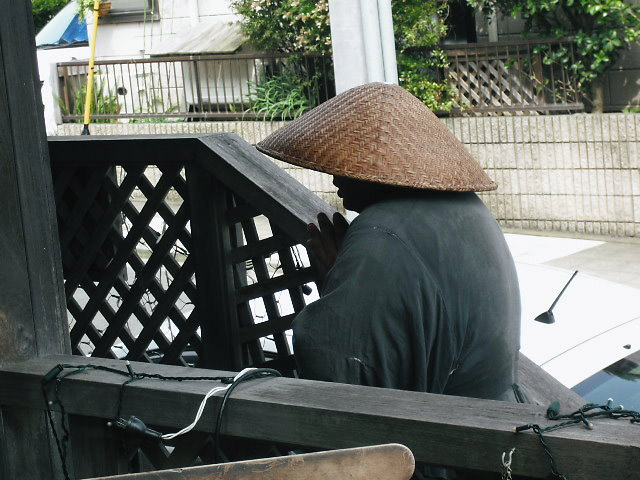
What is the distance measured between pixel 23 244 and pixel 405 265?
1032 millimetres

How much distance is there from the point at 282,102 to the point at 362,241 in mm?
10859

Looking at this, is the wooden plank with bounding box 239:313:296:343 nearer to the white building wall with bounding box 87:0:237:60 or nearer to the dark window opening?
the dark window opening

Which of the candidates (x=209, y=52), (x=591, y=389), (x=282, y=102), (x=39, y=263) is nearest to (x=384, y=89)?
(x=39, y=263)

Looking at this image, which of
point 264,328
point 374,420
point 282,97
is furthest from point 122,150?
point 282,97

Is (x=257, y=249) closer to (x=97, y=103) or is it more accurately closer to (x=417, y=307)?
(x=417, y=307)

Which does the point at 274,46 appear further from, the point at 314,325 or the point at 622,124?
the point at 314,325

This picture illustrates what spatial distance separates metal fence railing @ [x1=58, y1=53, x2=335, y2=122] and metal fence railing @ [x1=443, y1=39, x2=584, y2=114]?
189cm

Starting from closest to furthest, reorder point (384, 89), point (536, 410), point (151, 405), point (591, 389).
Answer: point (536, 410) < point (151, 405) < point (384, 89) < point (591, 389)

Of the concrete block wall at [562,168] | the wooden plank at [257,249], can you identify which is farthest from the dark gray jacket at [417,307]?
the concrete block wall at [562,168]

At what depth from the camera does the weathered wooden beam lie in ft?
5.78

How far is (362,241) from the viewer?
238 centimetres

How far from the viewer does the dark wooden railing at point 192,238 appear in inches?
139

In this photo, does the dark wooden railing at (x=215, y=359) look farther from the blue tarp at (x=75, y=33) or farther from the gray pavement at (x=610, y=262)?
the blue tarp at (x=75, y=33)

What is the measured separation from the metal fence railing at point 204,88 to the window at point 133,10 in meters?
1.04
